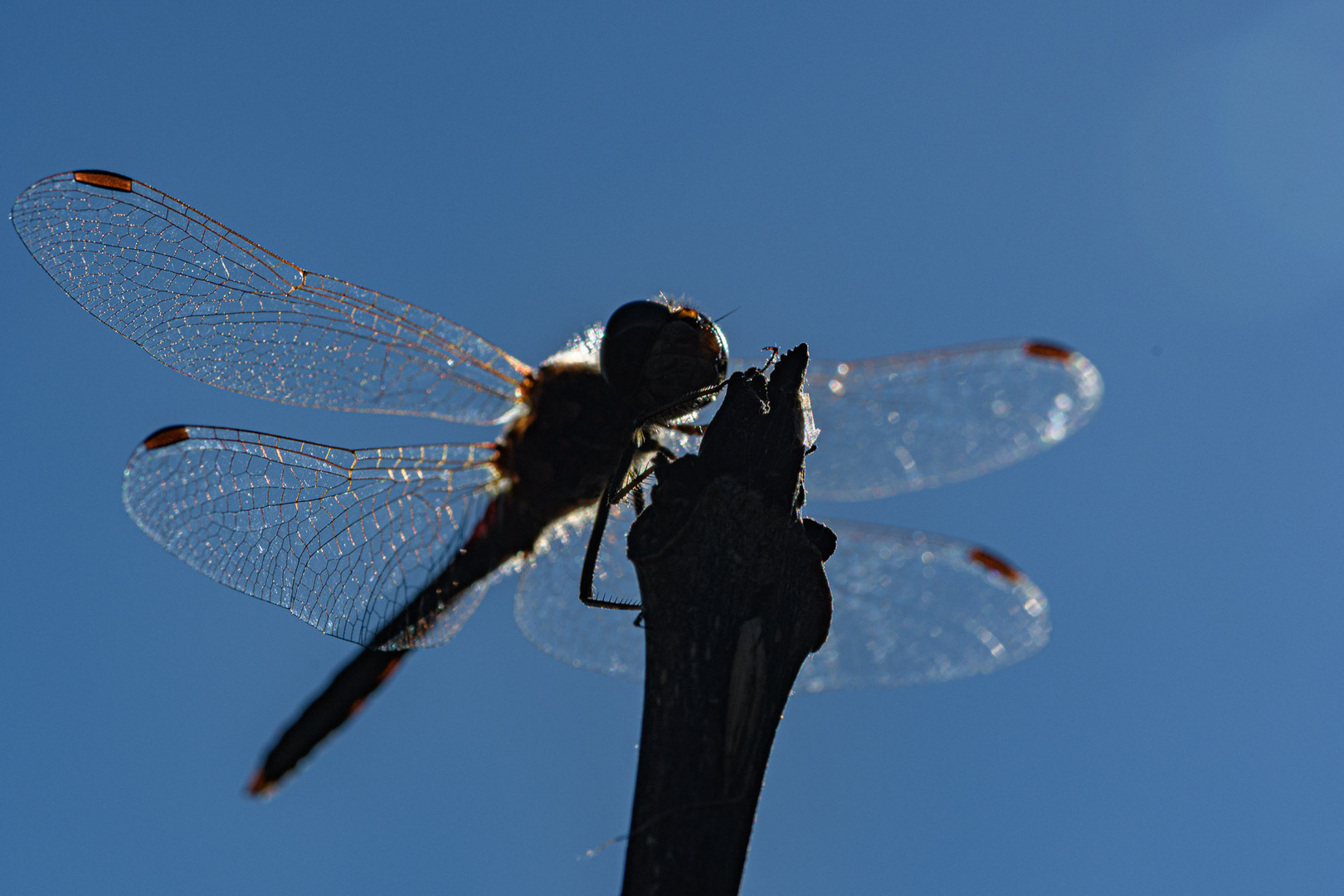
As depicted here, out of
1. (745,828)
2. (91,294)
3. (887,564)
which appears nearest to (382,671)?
(91,294)

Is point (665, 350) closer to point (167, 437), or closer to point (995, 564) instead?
point (167, 437)

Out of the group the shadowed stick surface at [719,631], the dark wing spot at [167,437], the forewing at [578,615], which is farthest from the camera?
the forewing at [578,615]

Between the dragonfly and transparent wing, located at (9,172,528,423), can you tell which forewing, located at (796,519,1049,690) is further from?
transparent wing, located at (9,172,528,423)

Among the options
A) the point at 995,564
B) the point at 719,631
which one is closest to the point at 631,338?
the point at 719,631

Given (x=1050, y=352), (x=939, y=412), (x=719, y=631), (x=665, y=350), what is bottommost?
(x=719, y=631)

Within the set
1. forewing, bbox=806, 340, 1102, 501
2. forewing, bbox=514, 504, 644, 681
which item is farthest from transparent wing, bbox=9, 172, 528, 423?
forewing, bbox=806, 340, 1102, 501

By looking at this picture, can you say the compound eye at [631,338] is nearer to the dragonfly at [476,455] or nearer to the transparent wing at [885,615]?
the dragonfly at [476,455]

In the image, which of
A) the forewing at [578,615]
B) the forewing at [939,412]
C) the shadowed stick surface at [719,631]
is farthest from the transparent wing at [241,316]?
the shadowed stick surface at [719,631]
